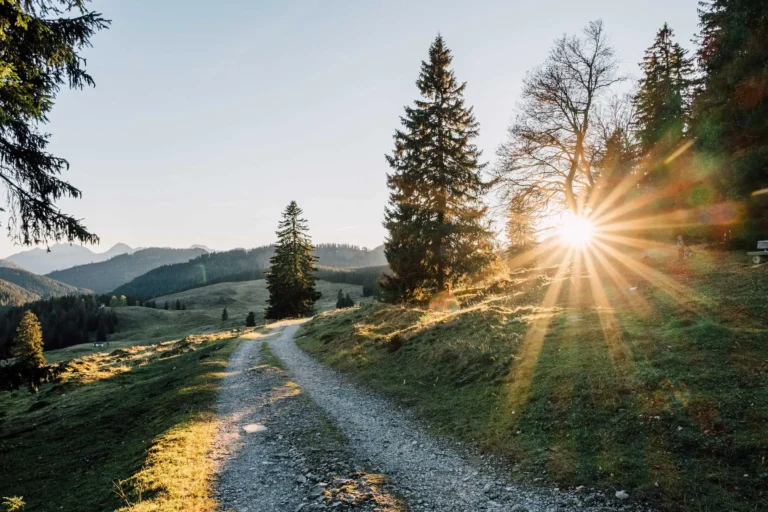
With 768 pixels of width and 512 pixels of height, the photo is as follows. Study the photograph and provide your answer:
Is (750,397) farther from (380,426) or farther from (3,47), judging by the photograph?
(3,47)

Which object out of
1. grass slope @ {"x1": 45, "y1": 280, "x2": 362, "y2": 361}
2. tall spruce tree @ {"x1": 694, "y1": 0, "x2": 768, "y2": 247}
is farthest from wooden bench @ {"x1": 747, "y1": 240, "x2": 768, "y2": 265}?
grass slope @ {"x1": 45, "y1": 280, "x2": 362, "y2": 361}

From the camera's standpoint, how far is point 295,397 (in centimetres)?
1370

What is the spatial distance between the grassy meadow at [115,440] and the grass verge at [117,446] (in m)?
0.03

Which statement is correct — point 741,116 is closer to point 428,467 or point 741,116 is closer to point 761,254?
point 761,254

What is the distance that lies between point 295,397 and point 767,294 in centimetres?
1499

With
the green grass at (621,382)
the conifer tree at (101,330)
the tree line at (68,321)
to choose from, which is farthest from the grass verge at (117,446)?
the tree line at (68,321)

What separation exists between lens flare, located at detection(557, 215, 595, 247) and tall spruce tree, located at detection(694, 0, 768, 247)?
20.1 ft

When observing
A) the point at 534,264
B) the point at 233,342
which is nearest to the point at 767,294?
the point at 534,264

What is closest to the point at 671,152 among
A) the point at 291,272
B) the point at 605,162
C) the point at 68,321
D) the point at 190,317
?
the point at 605,162

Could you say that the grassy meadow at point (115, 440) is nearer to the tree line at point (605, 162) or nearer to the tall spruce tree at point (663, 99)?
the tree line at point (605, 162)

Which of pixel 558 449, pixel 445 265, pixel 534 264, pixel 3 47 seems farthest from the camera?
pixel 534 264

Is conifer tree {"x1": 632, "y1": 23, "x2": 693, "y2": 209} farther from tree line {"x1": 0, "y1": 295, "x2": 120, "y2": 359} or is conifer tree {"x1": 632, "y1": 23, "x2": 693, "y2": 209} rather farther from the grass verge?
tree line {"x1": 0, "y1": 295, "x2": 120, "y2": 359}

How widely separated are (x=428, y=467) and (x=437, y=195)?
1902 cm

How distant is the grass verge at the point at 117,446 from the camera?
7465mm
